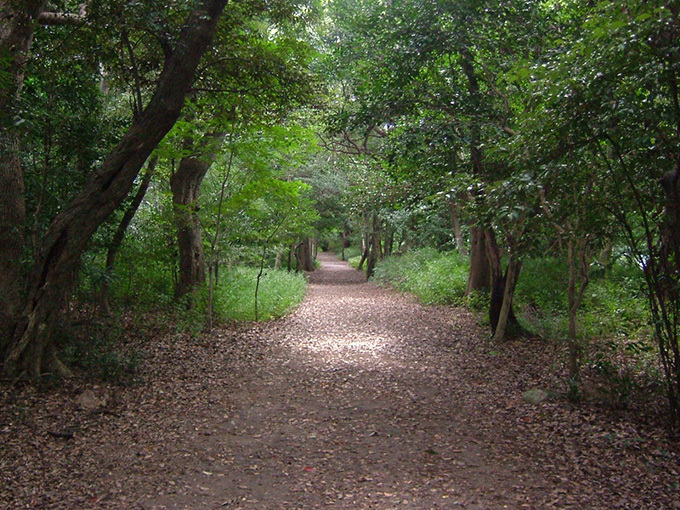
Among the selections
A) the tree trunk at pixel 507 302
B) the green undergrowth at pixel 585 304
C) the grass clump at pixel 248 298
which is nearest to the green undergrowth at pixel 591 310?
the green undergrowth at pixel 585 304

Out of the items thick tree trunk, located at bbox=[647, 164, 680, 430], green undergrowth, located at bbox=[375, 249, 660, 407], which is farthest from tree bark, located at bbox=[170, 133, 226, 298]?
thick tree trunk, located at bbox=[647, 164, 680, 430]

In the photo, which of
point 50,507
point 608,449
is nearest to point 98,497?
point 50,507

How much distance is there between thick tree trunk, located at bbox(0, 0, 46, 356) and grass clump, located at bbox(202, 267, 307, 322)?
16.3 feet

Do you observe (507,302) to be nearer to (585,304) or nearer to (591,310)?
(591,310)

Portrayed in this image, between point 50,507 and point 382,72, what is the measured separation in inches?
328

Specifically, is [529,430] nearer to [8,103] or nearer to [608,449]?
[608,449]

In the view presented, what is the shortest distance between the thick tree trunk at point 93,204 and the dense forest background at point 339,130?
2cm

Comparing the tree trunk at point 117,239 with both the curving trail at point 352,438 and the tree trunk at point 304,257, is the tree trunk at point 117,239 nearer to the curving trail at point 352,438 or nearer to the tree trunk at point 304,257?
the curving trail at point 352,438

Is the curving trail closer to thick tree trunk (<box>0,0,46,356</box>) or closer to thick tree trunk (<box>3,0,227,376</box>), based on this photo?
thick tree trunk (<box>3,0,227,376</box>)

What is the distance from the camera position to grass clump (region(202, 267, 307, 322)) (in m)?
11.7

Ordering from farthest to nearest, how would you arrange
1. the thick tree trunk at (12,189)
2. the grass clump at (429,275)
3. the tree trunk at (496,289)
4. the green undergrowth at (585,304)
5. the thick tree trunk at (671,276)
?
1. the grass clump at (429,275)
2. the tree trunk at (496,289)
3. the green undergrowth at (585,304)
4. the thick tree trunk at (12,189)
5. the thick tree trunk at (671,276)

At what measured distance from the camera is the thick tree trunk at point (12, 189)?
600 cm

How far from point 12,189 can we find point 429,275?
14.0 metres

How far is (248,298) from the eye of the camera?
13.5 m
